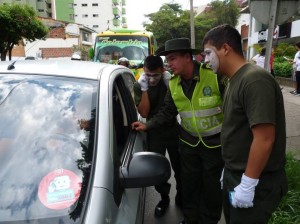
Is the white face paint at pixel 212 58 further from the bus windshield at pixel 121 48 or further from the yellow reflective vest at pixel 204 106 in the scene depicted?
the bus windshield at pixel 121 48

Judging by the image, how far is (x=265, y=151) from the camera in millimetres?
1790

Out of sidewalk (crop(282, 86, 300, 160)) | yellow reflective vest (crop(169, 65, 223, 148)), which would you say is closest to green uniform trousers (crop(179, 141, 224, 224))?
yellow reflective vest (crop(169, 65, 223, 148))

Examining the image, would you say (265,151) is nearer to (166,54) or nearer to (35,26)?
(166,54)

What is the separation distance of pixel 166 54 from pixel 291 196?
1.98 m

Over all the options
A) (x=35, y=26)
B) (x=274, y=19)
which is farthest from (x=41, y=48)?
(x=274, y=19)

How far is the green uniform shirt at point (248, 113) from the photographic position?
1775mm

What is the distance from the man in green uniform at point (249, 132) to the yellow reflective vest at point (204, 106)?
63 cm

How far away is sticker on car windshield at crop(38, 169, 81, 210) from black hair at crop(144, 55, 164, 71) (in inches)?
70.0

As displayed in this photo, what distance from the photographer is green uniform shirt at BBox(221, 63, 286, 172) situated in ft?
5.82

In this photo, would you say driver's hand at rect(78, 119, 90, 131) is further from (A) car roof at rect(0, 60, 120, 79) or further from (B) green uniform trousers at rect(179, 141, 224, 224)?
(B) green uniform trousers at rect(179, 141, 224, 224)

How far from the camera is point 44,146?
5.74 feet

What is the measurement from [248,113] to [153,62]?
1.55m

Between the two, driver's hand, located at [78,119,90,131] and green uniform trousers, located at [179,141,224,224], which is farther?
green uniform trousers, located at [179,141,224,224]

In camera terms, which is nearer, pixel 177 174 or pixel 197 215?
pixel 197 215
